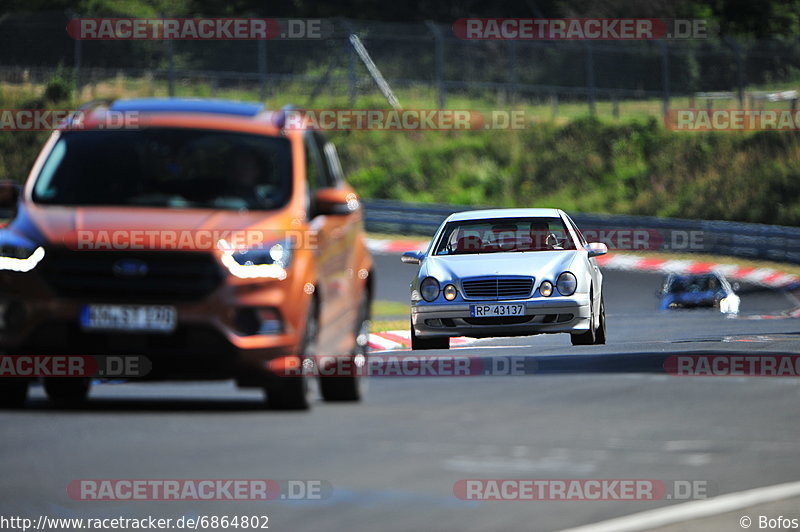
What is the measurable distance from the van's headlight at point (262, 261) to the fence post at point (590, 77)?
2352 inches

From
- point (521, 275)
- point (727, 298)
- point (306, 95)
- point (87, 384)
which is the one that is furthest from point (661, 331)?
point (306, 95)

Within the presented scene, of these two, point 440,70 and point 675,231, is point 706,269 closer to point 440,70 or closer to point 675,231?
point 675,231

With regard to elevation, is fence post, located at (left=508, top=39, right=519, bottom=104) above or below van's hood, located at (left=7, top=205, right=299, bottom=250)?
below

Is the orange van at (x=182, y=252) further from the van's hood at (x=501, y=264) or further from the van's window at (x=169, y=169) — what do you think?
the van's hood at (x=501, y=264)

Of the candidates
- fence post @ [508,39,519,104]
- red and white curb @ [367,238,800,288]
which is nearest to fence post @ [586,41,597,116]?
fence post @ [508,39,519,104]

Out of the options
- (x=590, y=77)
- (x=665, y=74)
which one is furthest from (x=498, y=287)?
(x=590, y=77)

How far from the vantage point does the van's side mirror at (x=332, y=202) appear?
549 centimetres

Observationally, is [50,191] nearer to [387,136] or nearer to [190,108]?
[190,108]

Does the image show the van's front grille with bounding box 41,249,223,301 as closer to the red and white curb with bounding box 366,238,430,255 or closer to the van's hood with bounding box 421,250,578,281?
the van's hood with bounding box 421,250,578,281

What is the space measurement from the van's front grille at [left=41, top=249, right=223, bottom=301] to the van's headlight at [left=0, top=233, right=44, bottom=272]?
5 cm

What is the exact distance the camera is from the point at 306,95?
64.6 meters

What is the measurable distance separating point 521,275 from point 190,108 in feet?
15.2

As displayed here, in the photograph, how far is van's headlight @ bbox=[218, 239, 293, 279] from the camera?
188 inches

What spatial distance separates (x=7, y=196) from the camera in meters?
5.71
